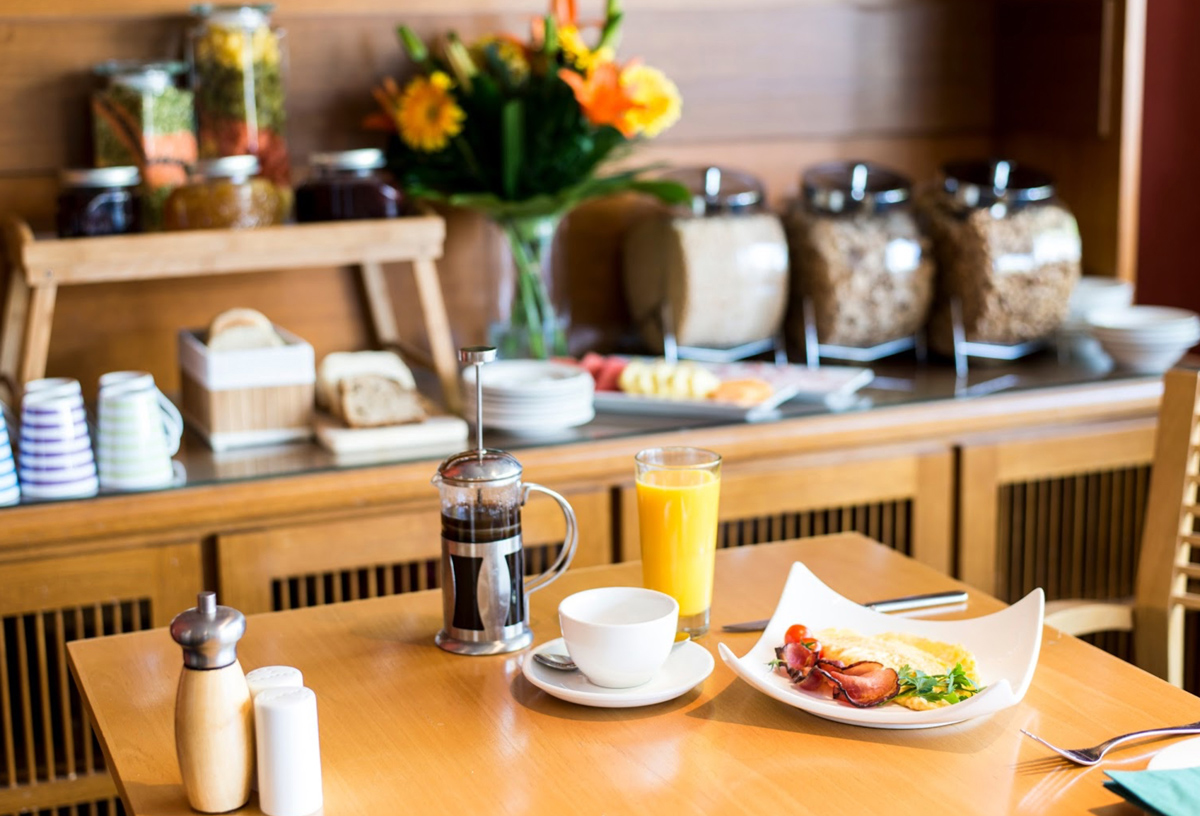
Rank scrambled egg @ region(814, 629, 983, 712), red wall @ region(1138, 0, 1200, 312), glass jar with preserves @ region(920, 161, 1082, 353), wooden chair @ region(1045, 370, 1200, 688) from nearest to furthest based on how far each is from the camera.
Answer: scrambled egg @ region(814, 629, 983, 712)
wooden chair @ region(1045, 370, 1200, 688)
glass jar with preserves @ region(920, 161, 1082, 353)
red wall @ region(1138, 0, 1200, 312)

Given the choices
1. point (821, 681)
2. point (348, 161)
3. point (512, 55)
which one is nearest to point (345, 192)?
point (348, 161)

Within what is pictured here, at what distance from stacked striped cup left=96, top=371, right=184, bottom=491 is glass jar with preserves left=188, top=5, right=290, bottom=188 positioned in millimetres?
489

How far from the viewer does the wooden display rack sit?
1.94m

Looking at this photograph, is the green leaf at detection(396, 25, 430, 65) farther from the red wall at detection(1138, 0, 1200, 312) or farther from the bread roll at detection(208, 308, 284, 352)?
the red wall at detection(1138, 0, 1200, 312)

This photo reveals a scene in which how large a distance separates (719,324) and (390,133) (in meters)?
0.65

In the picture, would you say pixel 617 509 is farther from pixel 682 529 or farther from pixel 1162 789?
pixel 1162 789

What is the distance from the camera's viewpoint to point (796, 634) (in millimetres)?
1272

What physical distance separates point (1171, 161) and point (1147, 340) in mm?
567

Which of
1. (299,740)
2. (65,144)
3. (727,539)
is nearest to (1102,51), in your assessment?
(727,539)

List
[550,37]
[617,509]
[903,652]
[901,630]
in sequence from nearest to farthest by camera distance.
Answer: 1. [903,652]
2. [901,630]
3. [617,509]
4. [550,37]

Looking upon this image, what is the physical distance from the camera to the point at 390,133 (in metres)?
2.43

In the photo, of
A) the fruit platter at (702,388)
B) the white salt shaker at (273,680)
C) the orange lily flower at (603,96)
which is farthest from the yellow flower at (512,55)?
the white salt shaker at (273,680)

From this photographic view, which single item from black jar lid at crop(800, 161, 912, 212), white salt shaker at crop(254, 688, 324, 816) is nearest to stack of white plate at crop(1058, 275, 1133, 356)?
black jar lid at crop(800, 161, 912, 212)

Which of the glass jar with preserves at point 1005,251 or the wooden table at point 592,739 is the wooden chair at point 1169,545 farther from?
the glass jar with preserves at point 1005,251
